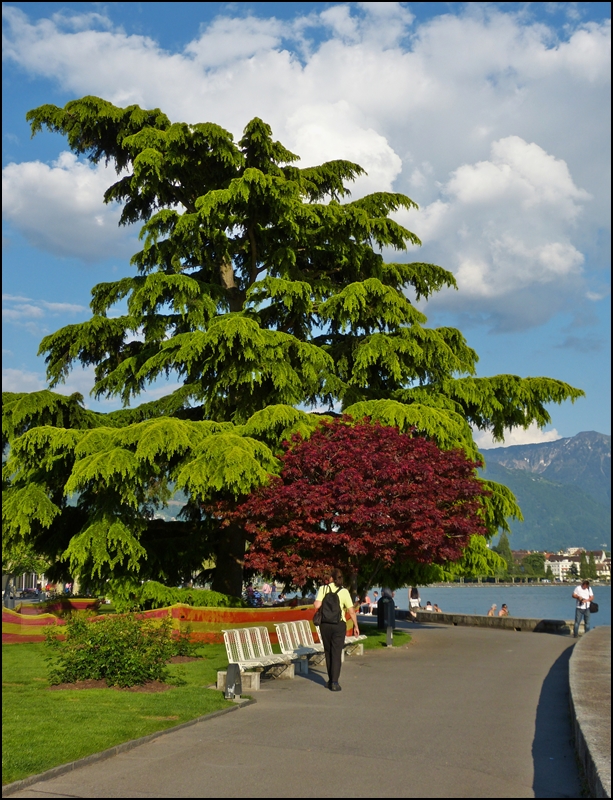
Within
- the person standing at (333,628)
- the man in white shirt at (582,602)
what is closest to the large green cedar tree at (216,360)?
the man in white shirt at (582,602)

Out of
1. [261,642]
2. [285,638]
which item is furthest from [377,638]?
[261,642]

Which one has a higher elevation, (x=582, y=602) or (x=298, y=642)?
(x=298, y=642)

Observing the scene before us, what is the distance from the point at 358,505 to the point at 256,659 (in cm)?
531

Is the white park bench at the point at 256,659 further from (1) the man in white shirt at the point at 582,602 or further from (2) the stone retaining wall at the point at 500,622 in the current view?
(2) the stone retaining wall at the point at 500,622

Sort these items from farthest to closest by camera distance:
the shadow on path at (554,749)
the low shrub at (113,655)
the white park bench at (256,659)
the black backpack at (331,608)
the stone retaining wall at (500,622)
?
the stone retaining wall at (500,622)
the black backpack at (331,608)
the white park bench at (256,659)
the low shrub at (113,655)
the shadow on path at (554,749)

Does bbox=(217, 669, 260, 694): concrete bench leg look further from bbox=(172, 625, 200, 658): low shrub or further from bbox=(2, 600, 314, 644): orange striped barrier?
bbox=(2, 600, 314, 644): orange striped barrier

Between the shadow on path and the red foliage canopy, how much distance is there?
5402 millimetres

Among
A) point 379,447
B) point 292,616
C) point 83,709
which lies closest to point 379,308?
point 379,447

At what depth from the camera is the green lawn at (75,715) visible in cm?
732

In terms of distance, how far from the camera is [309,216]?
23.4 m

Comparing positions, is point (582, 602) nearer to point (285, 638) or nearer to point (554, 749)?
point (285, 638)

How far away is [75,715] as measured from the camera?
920 centimetres

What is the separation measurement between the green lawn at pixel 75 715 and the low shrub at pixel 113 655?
0.38m

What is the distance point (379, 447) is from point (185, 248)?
970cm
